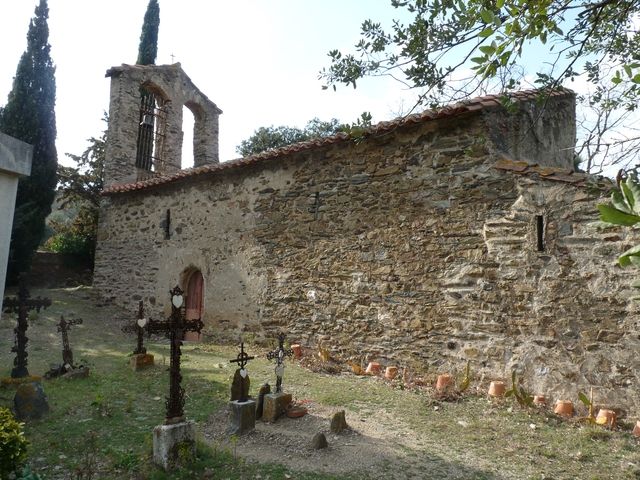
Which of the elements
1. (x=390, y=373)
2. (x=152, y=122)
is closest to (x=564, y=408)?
(x=390, y=373)

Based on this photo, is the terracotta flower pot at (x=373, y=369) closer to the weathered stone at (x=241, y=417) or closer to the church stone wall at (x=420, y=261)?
the church stone wall at (x=420, y=261)

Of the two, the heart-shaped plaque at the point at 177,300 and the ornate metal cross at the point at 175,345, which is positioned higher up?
the heart-shaped plaque at the point at 177,300

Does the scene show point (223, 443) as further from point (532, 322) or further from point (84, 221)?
point (84, 221)

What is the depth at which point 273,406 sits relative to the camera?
5641mm

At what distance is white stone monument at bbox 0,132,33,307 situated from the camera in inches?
205

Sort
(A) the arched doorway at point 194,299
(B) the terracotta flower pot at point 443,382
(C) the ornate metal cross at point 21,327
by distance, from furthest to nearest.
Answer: (A) the arched doorway at point 194,299, (B) the terracotta flower pot at point 443,382, (C) the ornate metal cross at point 21,327

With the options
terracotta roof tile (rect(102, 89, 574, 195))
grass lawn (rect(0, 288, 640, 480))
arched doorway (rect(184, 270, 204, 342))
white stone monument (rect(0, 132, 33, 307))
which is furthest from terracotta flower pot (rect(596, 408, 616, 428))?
arched doorway (rect(184, 270, 204, 342))

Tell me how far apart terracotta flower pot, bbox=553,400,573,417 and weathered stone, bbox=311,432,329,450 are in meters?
3.08

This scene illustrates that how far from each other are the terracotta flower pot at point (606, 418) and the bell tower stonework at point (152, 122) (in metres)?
11.9

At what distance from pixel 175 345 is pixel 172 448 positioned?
1.00 m

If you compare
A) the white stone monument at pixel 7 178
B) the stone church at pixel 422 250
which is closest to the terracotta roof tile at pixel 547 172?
the stone church at pixel 422 250

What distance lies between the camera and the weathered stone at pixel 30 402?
5.38m

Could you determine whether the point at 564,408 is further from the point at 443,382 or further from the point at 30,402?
the point at 30,402

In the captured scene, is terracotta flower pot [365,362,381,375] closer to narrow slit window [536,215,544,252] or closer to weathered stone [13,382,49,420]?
narrow slit window [536,215,544,252]
